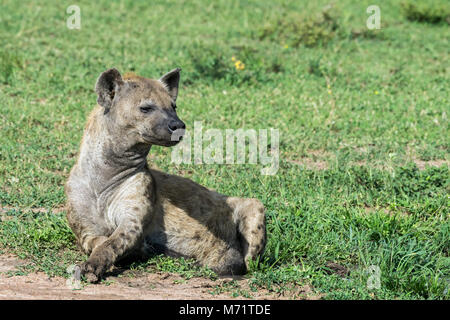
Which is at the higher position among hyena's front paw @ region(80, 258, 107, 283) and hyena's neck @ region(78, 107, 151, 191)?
hyena's neck @ region(78, 107, 151, 191)

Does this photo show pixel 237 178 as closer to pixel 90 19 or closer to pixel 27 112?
pixel 27 112

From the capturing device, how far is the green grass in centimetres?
496

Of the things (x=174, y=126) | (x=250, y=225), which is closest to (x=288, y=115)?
(x=250, y=225)

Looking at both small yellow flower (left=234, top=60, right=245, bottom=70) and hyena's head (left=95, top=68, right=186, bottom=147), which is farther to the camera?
small yellow flower (left=234, top=60, right=245, bottom=70)

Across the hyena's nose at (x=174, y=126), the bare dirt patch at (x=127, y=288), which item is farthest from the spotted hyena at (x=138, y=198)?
the bare dirt patch at (x=127, y=288)

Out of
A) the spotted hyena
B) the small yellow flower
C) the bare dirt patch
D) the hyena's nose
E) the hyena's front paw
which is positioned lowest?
the bare dirt patch

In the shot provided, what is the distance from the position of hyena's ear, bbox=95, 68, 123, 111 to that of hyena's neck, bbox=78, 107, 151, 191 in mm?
135

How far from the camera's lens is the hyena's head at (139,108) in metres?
4.44

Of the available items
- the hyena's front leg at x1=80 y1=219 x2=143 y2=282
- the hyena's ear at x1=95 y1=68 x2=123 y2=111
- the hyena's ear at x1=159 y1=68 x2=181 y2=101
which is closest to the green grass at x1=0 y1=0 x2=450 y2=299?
the hyena's front leg at x1=80 y1=219 x2=143 y2=282

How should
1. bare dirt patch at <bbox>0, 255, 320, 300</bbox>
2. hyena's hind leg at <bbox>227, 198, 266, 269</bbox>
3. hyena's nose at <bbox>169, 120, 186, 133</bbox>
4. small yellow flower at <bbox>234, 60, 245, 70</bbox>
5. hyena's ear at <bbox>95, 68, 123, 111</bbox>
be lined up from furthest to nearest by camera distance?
1. small yellow flower at <bbox>234, 60, 245, 70</bbox>
2. hyena's hind leg at <bbox>227, 198, 266, 269</bbox>
3. hyena's ear at <bbox>95, 68, 123, 111</bbox>
4. hyena's nose at <bbox>169, 120, 186, 133</bbox>
5. bare dirt patch at <bbox>0, 255, 320, 300</bbox>

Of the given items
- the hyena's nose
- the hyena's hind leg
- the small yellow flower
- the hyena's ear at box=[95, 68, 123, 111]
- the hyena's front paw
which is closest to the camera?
the hyena's front paw

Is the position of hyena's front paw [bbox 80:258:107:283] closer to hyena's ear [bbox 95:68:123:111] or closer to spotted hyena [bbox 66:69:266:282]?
spotted hyena [bbox 66:69:266:282]

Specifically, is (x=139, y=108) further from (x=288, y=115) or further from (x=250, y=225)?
(x=288, y=115)

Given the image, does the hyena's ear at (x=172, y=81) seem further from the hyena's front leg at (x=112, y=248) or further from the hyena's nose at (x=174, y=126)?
the hyena's front leg at (x=112, y=248)
